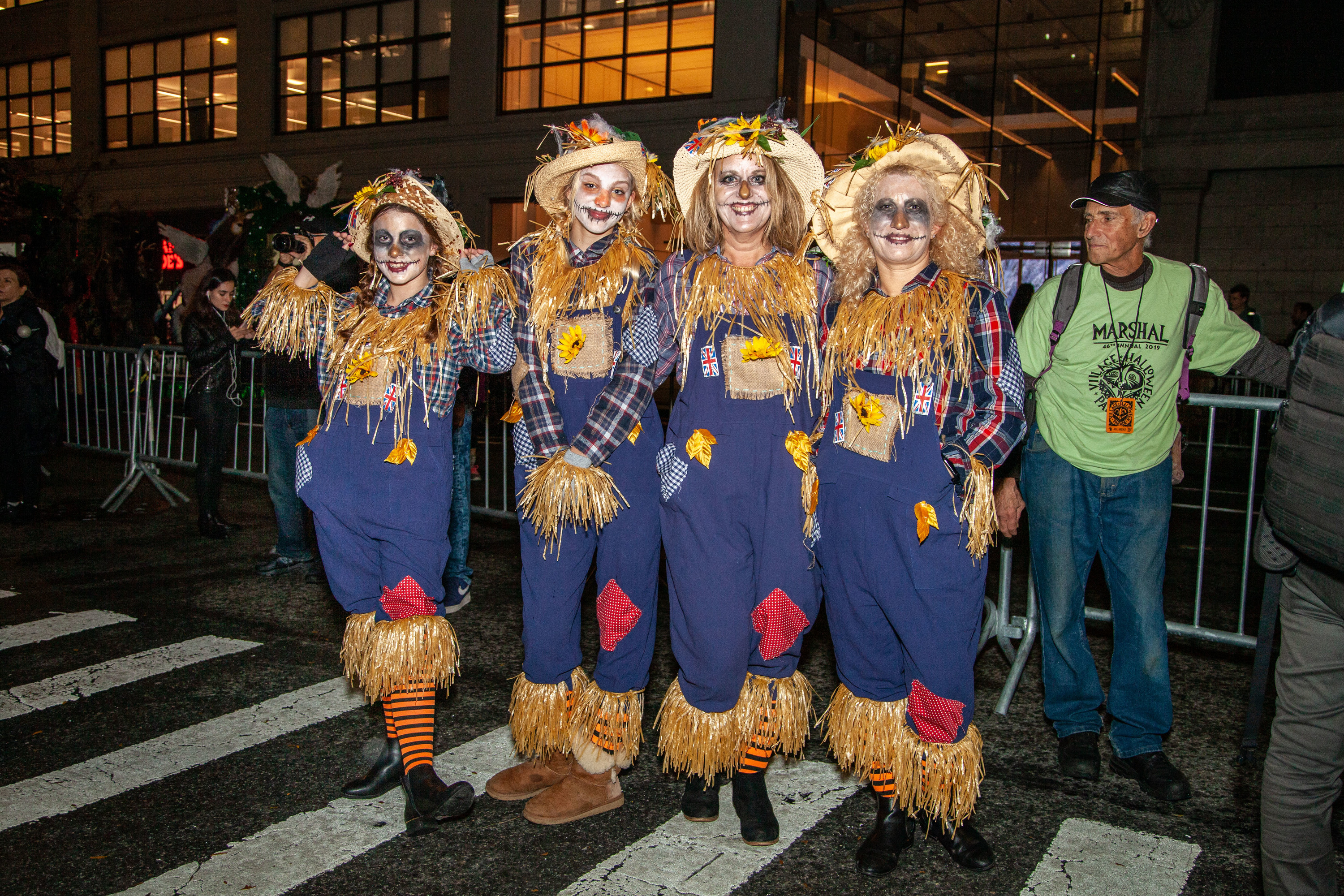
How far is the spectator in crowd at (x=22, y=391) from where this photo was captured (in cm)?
816

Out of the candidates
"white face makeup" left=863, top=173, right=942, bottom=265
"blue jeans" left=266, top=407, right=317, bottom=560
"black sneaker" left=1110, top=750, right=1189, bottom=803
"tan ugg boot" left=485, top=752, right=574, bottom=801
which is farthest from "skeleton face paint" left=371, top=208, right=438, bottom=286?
"black sneaker" left=1110, top=750, right=1189, bottom=803

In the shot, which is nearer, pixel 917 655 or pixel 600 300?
pixel 917 655

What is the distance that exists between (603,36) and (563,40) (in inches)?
32.8

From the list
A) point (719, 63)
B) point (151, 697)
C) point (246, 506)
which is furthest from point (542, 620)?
point (719, 63)

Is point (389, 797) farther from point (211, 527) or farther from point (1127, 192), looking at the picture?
point (211, 527)

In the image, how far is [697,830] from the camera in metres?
3.50

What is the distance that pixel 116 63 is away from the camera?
23.9 meters

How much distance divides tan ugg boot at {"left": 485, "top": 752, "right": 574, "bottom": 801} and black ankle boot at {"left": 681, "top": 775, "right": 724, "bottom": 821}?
45 cm

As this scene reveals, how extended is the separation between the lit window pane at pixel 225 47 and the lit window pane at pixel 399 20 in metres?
4.57

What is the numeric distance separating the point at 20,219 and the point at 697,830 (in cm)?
1559

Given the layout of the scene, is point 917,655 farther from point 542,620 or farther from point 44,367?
point 44,367

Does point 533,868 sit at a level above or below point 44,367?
below

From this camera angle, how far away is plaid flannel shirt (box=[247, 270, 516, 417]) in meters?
3.54

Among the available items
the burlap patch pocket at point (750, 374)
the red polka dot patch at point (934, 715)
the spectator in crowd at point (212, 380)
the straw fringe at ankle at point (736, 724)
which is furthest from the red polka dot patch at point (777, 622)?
the spectator in crowd at point (212, 380)
